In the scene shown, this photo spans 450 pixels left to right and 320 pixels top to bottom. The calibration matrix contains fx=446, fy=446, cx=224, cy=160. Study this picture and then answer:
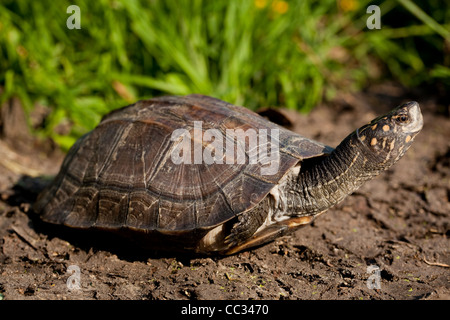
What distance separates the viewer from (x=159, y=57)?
5.15 metres

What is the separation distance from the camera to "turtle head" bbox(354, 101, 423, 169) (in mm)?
2783

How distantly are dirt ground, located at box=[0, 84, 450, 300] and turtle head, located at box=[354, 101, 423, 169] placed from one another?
0.69m

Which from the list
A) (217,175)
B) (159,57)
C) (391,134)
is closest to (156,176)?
(217,175)

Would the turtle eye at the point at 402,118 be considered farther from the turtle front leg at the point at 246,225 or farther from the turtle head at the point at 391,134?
the turtle front leg at the point at 246,225

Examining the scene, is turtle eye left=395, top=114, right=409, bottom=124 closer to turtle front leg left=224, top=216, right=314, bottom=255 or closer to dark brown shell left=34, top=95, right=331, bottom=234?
dark brown shell left=34, top=95, right=331, bottom=234

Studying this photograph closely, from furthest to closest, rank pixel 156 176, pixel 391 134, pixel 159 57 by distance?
pixel 159 57 → pixel 156 176 → pixel 391 134

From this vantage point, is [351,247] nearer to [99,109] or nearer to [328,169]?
[328,169]

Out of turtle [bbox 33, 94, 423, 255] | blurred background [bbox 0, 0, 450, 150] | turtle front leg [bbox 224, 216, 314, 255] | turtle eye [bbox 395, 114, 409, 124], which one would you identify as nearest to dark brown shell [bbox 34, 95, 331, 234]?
turtle [bbox 33, 94, 423, 255]

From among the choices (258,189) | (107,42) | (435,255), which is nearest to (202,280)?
(258,189)

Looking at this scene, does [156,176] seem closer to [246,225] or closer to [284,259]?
[246,225]

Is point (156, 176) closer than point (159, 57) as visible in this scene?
Yes

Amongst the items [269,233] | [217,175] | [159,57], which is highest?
[159,57]

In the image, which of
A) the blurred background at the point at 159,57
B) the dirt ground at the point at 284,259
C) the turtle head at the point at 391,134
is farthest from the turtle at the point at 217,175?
the blurred background at the point at 159,57

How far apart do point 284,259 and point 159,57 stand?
3097 millimetres
